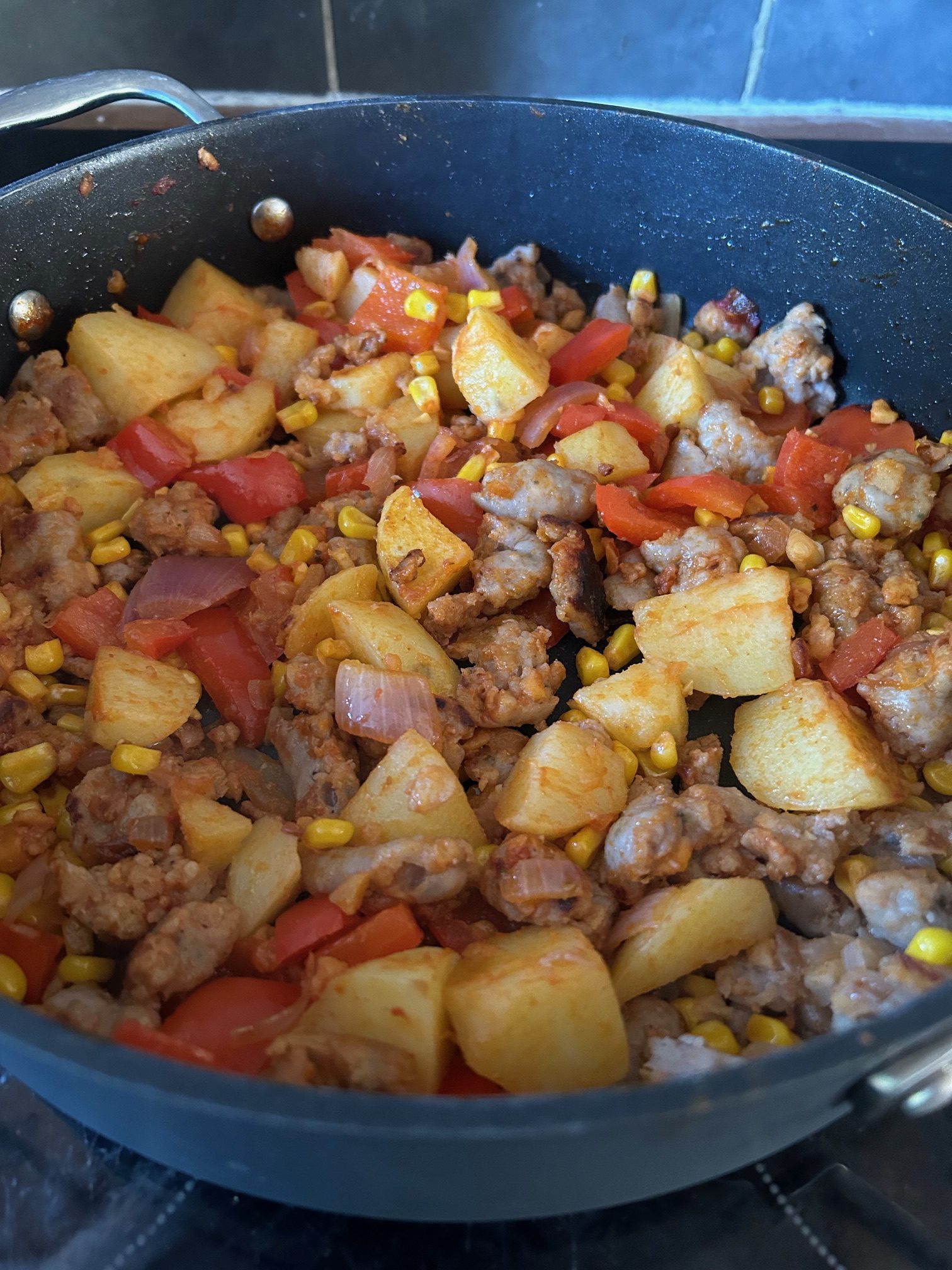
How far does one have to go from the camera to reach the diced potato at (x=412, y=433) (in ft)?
9.27

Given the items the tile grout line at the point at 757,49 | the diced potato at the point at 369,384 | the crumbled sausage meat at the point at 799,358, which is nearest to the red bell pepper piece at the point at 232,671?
the diced potato at the point at 369,384

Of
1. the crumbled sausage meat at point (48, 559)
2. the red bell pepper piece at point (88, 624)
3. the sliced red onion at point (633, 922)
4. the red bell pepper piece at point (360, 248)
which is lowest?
the sliced red onion at point (633, 922)

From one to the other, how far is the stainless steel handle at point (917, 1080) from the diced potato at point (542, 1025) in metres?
0.43

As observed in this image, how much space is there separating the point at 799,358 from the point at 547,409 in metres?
0.71

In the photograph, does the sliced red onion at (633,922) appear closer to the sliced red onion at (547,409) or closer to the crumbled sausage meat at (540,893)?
the crumbled sausage meat at (540,893)

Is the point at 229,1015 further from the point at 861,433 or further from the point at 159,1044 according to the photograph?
the point at 861,433

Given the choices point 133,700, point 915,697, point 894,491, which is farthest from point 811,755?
point 133,700

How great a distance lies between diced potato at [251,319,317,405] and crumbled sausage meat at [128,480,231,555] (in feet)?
1.55

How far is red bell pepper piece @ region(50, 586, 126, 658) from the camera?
8.13 ft

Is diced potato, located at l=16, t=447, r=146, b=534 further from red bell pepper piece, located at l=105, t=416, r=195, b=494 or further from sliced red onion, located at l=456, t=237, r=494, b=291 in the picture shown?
sliced red onion, located at l=456, t=237, r=494, b=291

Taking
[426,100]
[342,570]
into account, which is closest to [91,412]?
[342,570]

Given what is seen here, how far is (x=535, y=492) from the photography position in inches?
104

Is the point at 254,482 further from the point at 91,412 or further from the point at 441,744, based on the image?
the point at 441,744

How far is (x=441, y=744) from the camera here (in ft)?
7.35
